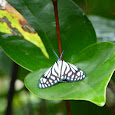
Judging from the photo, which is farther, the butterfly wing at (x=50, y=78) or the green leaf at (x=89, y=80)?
the butterfly wing at (x=50, y=78)

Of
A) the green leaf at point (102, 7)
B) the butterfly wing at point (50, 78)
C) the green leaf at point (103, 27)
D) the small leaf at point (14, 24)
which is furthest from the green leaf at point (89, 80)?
the green leaf at point (102, 7)

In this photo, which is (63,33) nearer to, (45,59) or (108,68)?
(45,59)

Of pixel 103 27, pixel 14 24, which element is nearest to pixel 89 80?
pixel 14 24

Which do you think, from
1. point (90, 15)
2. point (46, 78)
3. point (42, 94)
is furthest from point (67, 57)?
point (90, 15)

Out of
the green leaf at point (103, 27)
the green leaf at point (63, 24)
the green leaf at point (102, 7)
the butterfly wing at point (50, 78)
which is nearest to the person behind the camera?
the butterfly wing at point (50, 78)

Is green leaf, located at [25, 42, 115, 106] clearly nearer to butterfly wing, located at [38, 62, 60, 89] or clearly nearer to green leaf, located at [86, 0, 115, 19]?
butterfly wing, located at [38, 62, 60, 89]

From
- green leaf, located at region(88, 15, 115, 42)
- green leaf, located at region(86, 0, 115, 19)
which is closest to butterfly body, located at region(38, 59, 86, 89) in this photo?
green leaf, located at region(88, 15, 115, 42)

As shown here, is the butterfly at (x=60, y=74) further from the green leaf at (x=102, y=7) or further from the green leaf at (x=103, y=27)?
the green leaf at (x=102, y=7)
